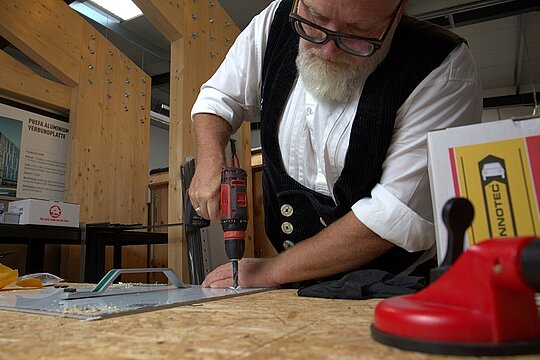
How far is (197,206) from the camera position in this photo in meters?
1.18

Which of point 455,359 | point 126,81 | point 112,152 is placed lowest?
point 455,359

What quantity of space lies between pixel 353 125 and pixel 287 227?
336mm

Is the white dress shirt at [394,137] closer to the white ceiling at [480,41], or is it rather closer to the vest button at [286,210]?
the vest button at [286,210]

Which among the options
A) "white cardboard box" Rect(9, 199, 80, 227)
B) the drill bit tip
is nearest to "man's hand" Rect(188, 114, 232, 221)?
the drill bit tip

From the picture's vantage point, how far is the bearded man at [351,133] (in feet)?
3.14

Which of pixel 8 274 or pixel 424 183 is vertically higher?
pixel 424 183

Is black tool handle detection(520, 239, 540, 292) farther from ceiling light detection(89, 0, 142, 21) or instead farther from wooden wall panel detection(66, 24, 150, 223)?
ceiling light detection(89, 0, 142, 21)

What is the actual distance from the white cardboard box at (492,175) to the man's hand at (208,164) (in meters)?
0.60

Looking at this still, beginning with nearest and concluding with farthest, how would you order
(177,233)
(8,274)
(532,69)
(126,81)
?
(8,274) < (177,233) < (126,81) < (532,69)

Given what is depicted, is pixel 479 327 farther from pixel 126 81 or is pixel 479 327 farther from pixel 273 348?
pixel 126 81

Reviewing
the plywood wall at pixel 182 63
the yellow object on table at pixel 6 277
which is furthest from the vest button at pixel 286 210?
the plywood wall at pixel 182 63

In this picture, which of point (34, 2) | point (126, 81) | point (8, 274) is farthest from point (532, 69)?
point (8, 274)

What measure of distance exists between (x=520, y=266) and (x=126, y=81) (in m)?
3.57

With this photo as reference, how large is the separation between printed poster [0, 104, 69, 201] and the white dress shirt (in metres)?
2.13
